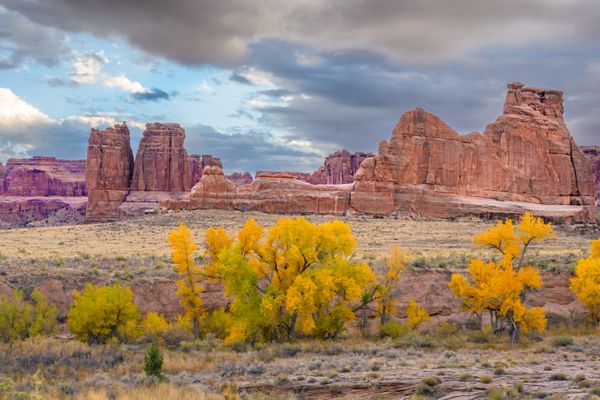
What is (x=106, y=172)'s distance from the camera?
94.5m

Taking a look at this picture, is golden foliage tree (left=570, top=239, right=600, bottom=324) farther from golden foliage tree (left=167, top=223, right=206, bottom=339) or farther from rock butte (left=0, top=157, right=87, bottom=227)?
rock butte (left=0, top=157, right=87, bottom=227)

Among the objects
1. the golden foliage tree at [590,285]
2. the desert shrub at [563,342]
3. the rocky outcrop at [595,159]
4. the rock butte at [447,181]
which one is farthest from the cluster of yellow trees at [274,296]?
the rocky outcrop at [595,159]

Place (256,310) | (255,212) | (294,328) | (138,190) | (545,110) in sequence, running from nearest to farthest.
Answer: (256,310) → (294,328) → (255,212) → (545,110) → (138,190)

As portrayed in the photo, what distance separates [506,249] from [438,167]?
41854 millimetres

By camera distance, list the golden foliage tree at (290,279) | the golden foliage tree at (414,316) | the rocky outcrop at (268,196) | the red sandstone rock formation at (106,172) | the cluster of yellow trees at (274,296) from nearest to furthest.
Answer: the golden foliage tree at (290,279) < the cluster of yellow trees at (274,296) < the golden foliage tree at (414,316) < the rocky outcrop at (268,196) < the red sandstone rock formation at (106,172)

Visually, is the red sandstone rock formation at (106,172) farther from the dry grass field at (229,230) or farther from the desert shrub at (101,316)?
the desert shrub at (101,316)

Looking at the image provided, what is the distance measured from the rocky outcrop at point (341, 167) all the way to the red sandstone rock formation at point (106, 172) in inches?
1805

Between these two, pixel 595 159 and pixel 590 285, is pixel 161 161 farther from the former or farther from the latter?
pixel 595 159

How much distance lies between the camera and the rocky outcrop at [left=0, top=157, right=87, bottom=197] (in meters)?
142

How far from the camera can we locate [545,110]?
255 feet

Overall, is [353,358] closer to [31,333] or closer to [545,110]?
[31,333]

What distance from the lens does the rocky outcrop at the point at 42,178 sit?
14200 cm

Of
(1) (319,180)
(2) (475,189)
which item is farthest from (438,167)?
(1) (319,180)

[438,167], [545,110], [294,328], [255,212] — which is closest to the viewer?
[294,328]
